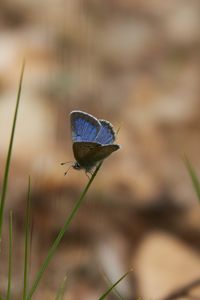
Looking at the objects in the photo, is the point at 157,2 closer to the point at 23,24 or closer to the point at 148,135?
the point at 23,24

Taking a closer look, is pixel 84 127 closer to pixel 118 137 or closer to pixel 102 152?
pixel 102 152

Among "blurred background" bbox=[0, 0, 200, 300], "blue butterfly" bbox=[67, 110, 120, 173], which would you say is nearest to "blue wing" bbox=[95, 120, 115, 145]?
"blue butterfly" bbox=[67, 110, 120, 173]

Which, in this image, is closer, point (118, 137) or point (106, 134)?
point (106, 134)

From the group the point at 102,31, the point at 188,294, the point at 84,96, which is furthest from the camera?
the point at 102,31

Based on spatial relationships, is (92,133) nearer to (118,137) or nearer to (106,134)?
(106,134)

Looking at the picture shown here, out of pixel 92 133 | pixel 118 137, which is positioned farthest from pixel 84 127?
pixel 118 137

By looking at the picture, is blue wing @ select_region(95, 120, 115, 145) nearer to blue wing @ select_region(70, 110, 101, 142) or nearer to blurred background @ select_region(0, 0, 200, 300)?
blue wing @ select_region(70, 110, 101, 142)

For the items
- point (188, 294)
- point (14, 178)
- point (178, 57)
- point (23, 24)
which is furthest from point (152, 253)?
point (23, 24)
